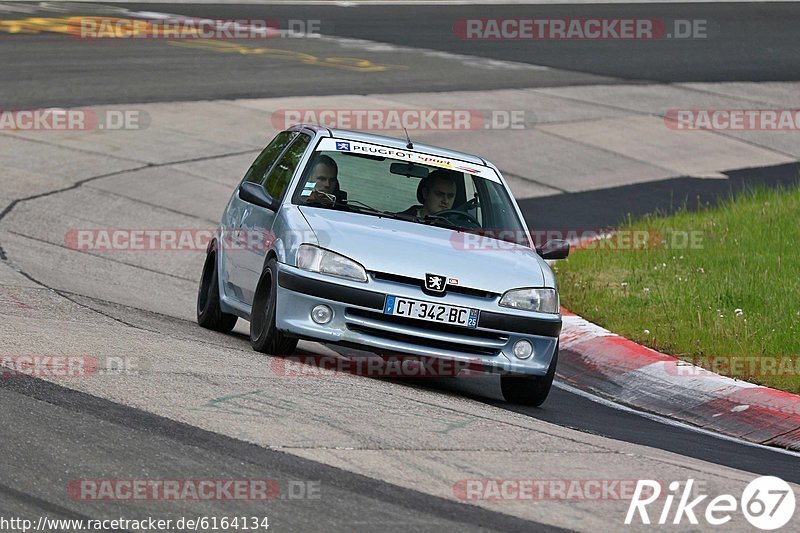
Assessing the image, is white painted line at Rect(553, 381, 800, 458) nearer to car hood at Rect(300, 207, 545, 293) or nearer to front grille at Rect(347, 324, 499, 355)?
car hood at Rect(300, 207, 545, 293)

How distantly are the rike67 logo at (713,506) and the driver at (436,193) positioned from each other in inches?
142

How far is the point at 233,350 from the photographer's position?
896 cm

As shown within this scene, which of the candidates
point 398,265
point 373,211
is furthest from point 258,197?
point 398,265

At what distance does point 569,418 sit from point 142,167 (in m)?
10.2

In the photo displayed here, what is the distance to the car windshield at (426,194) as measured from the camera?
9469mm

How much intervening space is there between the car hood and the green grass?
1.78m

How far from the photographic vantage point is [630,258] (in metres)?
13.6

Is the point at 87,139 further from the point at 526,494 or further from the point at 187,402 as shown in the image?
the point at 526,494

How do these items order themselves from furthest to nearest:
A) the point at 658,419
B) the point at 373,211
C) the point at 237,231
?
the point at 237,231 → the point at 373,211 → the point at 658,419

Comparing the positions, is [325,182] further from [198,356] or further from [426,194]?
[198,356]

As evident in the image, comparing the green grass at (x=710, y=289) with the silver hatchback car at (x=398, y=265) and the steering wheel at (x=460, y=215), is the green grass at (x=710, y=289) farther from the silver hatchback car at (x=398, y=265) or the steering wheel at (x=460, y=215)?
the steering wheel at (x=460, y=215)

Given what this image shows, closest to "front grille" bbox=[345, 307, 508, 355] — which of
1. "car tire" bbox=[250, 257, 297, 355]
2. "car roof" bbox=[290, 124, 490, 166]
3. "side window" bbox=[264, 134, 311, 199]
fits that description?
"car tire" bbox=[250, 257, 297, 355]

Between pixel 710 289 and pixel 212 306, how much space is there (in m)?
4.10

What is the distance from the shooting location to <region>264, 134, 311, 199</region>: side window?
9.75m
